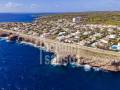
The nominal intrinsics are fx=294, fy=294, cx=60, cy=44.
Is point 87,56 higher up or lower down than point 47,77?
higher up

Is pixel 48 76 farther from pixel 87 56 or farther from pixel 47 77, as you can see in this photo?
pixel 87 56

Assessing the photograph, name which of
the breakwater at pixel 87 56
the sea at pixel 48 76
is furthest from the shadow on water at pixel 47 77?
the breakwater at pixel 87 56

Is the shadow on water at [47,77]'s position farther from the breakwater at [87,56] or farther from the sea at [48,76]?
the breakwater at [87,56]

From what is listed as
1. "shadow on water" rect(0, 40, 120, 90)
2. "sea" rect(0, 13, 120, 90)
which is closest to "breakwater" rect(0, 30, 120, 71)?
"sea" rect(0, 13, 120, 90)

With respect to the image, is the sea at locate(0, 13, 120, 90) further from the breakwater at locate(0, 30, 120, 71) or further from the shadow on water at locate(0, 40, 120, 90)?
the breakwater at locate(0, 30, 120, 71)

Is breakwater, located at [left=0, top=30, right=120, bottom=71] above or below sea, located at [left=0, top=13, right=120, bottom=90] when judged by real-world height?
above

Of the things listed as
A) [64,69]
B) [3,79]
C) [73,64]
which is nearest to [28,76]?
[3,79]

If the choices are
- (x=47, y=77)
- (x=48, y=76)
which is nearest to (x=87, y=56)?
(x=48, y=76)

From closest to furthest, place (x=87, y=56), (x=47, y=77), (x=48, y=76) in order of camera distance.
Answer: (x=47, y=77), (x=48, y=76), (x=87, y=56)
